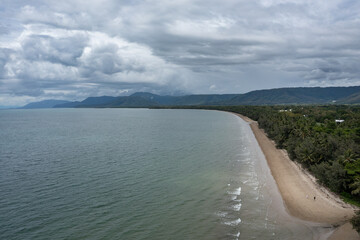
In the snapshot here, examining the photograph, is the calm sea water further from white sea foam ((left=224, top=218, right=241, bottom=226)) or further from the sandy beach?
the sandy beach

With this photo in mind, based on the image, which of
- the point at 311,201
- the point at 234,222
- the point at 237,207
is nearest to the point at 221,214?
the point at 234,222

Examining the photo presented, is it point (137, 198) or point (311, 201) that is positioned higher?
point (137, 198)

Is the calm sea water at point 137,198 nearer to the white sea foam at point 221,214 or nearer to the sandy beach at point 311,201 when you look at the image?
the white sea foam at point 221,214

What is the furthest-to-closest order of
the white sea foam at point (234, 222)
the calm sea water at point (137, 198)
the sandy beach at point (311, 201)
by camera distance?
the sandy beach at point (311, 201) < the white sea foam at point (234, 222) < the calm sea water at point (137, 198)

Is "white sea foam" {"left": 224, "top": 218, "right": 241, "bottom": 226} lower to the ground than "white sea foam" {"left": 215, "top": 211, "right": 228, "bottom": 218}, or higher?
lower

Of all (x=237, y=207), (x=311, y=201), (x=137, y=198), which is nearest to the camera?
(x=237, y=207)

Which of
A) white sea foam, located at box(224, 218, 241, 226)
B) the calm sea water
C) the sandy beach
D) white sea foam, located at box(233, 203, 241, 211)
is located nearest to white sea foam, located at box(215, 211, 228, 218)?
the calm sea water

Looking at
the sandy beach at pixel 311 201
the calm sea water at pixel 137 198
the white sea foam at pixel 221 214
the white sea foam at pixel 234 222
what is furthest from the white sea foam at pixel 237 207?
the sandy beach at pixel 311 201

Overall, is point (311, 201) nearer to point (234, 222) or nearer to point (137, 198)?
point (234, 222)

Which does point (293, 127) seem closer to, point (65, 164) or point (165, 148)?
point (165, 148)
